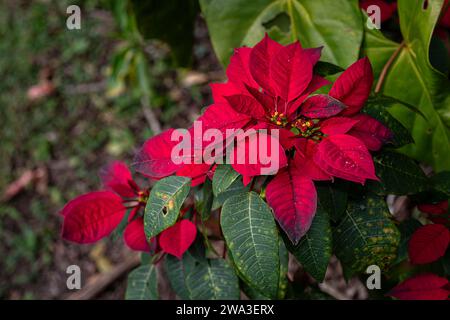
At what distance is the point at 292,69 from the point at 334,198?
0.19m

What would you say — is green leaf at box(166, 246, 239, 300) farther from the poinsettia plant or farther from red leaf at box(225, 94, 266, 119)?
red leaf at box(225, 94, 266, 119)

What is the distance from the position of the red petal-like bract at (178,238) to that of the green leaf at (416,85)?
51cm

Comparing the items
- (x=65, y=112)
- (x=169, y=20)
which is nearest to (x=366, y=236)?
(x=169, y=20)

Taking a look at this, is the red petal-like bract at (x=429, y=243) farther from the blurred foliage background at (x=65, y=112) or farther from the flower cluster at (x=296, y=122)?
the blurred foliage background at (x=65, y=112)

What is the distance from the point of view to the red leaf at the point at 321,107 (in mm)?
667

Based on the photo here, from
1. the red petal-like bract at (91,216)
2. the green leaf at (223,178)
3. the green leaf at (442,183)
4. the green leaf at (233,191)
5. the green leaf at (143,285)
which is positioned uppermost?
the green leaf at (223,178)

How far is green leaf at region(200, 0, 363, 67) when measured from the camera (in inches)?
39.2

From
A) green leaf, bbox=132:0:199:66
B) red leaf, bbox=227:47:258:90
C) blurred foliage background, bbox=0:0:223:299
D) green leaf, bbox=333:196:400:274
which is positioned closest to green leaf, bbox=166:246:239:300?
green leaf, bbox=333:196:400:274

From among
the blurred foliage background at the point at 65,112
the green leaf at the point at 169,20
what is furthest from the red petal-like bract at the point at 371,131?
the blurred foliage background at the point at 65,112

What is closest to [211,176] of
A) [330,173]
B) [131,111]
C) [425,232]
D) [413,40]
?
[330,173]

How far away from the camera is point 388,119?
76cm

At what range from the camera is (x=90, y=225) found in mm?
795

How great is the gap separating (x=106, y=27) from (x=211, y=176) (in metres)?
1.66

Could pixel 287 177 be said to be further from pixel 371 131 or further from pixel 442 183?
pixel 442 183
